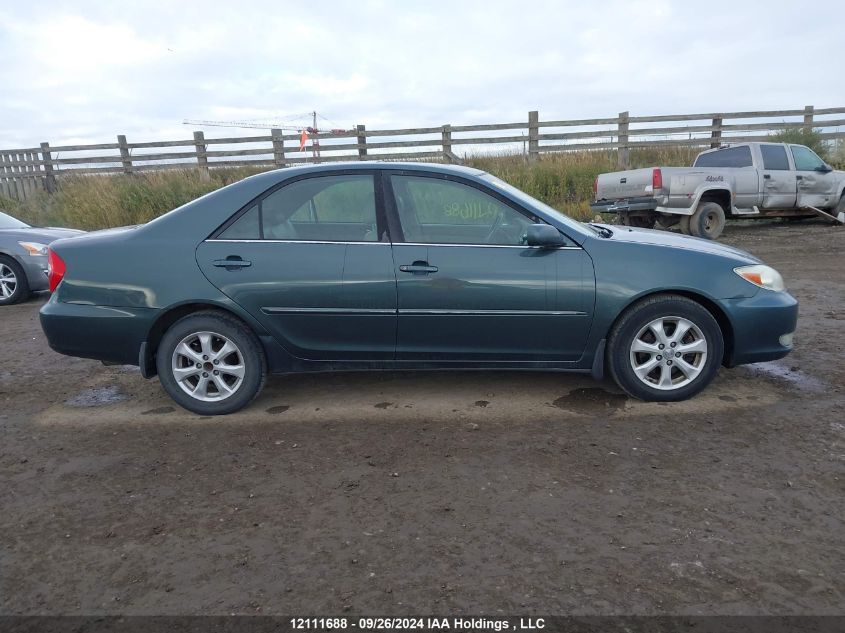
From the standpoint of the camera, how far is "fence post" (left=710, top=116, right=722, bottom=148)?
17297mm

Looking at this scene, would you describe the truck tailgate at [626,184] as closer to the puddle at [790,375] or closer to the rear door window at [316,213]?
the puddle at [790,375]

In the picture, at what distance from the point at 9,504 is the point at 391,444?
1.89 meters

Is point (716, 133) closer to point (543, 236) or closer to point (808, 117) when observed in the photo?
point (808, 117)

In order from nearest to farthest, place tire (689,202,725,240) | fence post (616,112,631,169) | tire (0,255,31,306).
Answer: tire (0,255,31,306)
tire (689,202,725,240)
fence post (616,112,631,169)

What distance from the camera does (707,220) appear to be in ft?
36.8

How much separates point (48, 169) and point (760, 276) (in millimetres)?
19999

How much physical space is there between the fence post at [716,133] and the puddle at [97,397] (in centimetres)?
1690

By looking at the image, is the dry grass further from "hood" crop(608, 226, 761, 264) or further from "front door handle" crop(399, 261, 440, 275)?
"front door handle" crop(399, 261, 440, 275)

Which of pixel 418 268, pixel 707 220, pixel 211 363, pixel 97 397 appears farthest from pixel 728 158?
pixel 97 397

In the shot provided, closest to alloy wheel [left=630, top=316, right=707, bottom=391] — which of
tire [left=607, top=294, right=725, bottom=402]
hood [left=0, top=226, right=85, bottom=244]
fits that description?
tire [left=607, top=294, right=725, bottom=402]

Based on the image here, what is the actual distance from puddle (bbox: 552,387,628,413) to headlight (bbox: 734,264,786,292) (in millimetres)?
1073

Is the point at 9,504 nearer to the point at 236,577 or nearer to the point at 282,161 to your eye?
the point at 236,577

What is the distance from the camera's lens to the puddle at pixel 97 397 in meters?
4.50

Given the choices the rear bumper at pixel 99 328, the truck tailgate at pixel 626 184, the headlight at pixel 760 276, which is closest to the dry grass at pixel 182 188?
the truck tailgate at pixel 626 184
